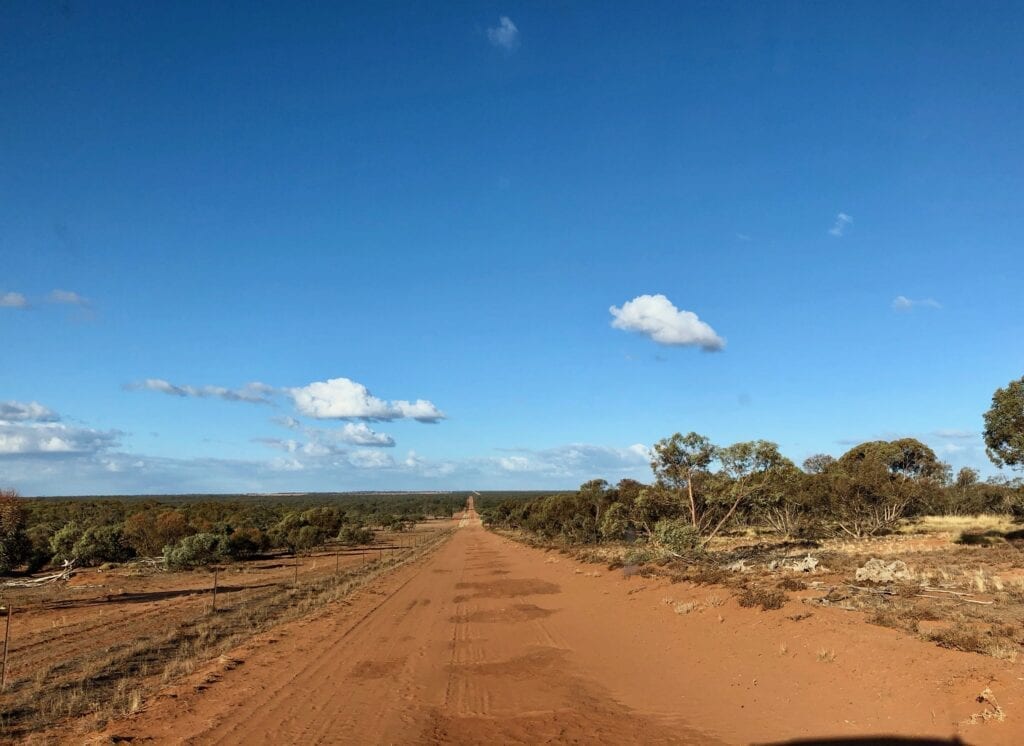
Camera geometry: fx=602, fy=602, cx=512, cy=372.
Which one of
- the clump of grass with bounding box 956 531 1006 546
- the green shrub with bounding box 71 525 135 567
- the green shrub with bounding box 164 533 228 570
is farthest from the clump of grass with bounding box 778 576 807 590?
the green shrub with bounding box 71 525 135 567

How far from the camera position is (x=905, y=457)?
229ft

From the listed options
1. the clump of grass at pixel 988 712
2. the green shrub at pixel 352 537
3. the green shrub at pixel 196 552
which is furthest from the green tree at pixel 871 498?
the green shrub at pixel 352 537

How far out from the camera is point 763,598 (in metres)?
15.7

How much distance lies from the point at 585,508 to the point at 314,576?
28004 millimetres

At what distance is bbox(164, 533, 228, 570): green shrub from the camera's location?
42688 millimetres

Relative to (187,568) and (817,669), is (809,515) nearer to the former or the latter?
(817,669)

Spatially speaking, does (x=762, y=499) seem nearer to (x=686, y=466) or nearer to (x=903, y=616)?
(x=686, y=466)

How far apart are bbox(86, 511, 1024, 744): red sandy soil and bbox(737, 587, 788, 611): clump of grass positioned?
12.0 inches

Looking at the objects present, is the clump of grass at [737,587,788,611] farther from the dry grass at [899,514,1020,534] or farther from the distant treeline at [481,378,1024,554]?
the dry grass at [899,514,1020,534]

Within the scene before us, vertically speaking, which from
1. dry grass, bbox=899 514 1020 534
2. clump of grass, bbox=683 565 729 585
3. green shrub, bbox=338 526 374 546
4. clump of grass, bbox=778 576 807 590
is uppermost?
clump of grass, bbox=778 576 807 590

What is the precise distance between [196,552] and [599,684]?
40950 mm

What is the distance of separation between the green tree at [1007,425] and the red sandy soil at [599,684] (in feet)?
71.5

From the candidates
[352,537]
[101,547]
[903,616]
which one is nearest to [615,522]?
[903,616]

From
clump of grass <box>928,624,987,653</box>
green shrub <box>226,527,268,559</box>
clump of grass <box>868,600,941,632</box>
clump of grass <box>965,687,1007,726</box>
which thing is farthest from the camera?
green shrub <box>226,527,268,559</box>
